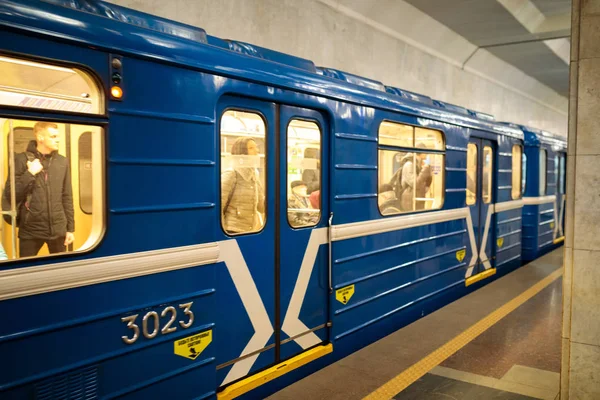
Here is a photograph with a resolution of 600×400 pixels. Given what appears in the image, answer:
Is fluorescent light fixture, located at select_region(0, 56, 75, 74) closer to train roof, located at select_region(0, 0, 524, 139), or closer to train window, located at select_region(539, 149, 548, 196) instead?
train roof, located at select_region(0, 0, 524, 139)

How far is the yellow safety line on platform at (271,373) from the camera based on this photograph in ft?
11.8

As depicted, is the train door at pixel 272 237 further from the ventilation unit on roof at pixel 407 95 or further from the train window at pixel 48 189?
the ventilation unit on roof at pixel 407 95

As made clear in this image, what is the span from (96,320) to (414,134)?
4.11 meters

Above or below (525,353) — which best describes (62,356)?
above

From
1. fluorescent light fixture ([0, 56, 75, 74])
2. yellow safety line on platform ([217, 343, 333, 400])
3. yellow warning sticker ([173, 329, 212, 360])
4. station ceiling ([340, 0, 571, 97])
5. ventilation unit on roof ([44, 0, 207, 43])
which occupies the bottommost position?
yellow safety line on platform ([217, 343, 333, 400])

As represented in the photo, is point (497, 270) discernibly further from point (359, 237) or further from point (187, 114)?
point (187, 114)

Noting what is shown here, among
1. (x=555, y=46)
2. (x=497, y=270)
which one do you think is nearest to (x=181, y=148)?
(x=497, y=270)

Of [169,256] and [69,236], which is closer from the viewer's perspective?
[69,236]

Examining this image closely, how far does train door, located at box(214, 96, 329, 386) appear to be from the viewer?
366 centimetres

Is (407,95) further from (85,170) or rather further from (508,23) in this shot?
(508,23)

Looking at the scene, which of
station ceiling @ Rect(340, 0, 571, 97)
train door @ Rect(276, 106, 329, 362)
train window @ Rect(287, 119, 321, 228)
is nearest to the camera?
train door @ Rect(276, 106, 329, 362)

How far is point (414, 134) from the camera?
5.86 metres

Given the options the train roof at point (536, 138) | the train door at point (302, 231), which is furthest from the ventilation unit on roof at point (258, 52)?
the train roof at point (536, 138)

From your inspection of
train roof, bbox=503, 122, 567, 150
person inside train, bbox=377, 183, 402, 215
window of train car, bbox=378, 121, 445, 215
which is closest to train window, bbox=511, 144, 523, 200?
train roof, bbox=503, 122, 567, 150
